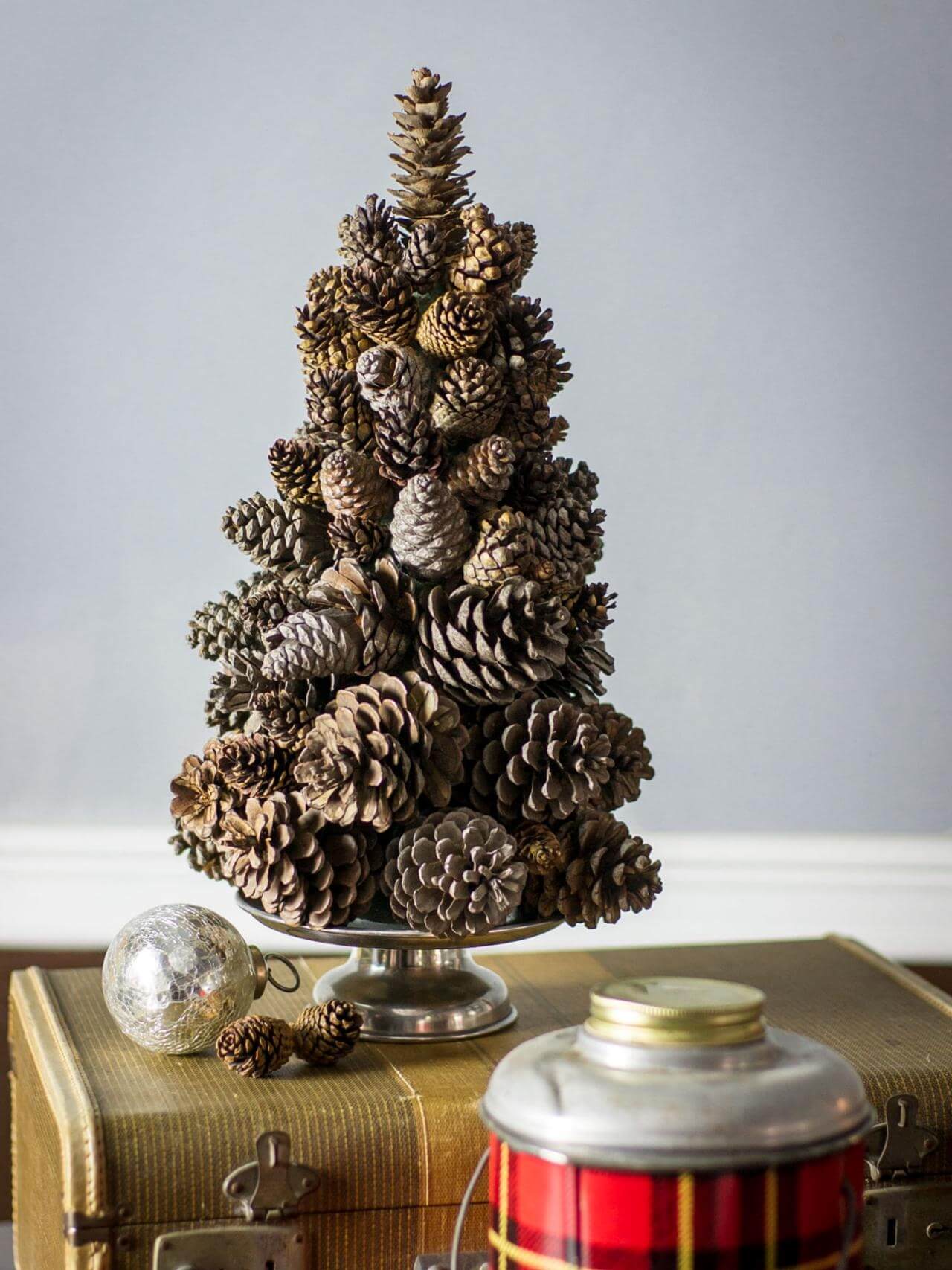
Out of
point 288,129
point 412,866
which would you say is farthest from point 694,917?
point 288,129

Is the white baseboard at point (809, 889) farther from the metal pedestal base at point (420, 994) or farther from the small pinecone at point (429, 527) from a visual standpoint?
the small pinecone at point (429, 527)

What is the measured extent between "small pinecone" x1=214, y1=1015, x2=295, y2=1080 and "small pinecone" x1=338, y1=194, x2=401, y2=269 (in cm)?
44

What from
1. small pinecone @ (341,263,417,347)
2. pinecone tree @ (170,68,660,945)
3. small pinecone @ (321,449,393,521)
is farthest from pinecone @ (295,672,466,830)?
small pinecone @ (341,263,417,347)

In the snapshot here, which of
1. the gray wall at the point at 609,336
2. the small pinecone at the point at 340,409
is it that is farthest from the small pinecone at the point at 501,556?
the gray wall at the point at 609,336

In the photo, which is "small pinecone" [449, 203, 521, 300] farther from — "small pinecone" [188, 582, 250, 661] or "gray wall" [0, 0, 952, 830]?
"gray wall" [0, 0, 952, 830]

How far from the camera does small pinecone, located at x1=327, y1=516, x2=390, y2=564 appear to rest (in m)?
0.77

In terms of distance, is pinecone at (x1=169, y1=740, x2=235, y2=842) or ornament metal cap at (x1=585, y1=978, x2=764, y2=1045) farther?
pinecone at (x1=169, y1=740, x2=235, y2=842)

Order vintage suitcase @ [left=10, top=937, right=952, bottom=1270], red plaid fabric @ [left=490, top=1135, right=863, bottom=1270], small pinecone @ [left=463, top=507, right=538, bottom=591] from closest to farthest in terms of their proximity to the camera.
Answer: red plaid fabric @ [left=490, top=1135, right=863, bottom=1270] < vintage suitcase @ [left=10, top=937, right=952, bottom=1270] < small pinecone @ [left=463, top=507, right=538, bottom=591]

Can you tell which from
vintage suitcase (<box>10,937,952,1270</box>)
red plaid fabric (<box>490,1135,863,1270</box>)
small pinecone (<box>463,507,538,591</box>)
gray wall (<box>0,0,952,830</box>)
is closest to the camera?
red plaid fabric (<box>490,1135,863,1270</box>)

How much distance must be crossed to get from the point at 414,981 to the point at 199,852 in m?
0.16

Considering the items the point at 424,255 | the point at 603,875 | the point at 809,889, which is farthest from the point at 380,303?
the point at 809,889

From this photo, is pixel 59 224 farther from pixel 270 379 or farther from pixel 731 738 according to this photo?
pixel 731 738

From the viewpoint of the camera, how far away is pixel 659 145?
1.17 metres

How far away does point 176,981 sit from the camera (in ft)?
2.39
